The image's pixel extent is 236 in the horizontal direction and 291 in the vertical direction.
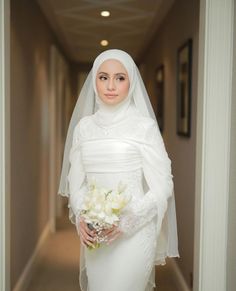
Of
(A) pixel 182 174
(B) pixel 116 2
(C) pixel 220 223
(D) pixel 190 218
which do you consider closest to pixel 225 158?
(C) pixel 220 223

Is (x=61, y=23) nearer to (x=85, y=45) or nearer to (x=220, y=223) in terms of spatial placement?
(x=85, y=45)

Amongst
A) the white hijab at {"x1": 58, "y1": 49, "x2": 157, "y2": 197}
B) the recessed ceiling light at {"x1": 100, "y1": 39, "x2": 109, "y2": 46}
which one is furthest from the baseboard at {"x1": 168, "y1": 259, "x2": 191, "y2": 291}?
the recessed ceiling light at {"x1": 100, "y1": 39, "x2": 109, "y2": 46}

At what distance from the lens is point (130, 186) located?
190cm

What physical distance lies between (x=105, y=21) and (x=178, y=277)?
9.12 ft

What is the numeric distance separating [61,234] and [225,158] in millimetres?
3669

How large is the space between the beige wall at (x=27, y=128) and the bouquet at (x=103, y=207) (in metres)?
1.34

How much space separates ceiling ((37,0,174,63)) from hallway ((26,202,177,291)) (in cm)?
243

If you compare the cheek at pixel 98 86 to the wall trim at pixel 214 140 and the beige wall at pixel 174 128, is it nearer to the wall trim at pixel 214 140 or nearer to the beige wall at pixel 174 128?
the wall trim at pixel 214 140

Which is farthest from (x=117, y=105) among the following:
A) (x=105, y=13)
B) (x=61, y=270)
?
(x=105, y=13)

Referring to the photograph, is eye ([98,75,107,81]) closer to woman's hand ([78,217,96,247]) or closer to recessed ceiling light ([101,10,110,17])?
woman's hand ([78,217,96,247])

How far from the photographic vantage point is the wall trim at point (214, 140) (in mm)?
1730

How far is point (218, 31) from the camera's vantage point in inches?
68.1

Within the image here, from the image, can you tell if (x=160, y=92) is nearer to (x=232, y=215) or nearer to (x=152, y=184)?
(x=152, y=184)

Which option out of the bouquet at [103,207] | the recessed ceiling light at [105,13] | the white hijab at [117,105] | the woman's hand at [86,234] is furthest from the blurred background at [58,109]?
the bouquet at [103,207]
